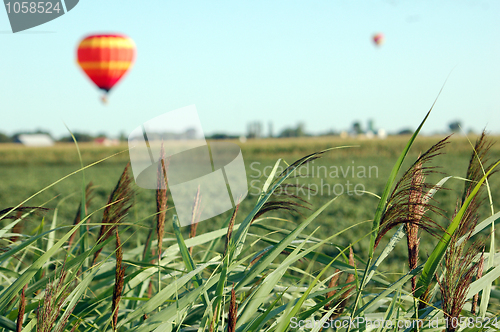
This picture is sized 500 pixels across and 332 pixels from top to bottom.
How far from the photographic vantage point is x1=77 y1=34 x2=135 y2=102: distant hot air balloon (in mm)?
18891

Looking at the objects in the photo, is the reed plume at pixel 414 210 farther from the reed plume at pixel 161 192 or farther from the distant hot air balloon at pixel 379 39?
the distant hot air balloon at pixel 379 39

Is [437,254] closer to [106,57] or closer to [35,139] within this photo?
[106,57]

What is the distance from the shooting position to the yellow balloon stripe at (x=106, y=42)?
18.8m

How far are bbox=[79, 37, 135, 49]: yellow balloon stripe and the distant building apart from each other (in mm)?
67627

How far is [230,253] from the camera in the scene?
85 centimetres

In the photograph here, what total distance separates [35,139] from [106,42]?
71.4 m

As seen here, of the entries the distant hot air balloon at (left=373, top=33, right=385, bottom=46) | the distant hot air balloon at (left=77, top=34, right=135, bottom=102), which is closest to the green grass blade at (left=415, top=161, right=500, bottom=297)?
the distant hot air balloon at (left=77, top=34, right=135, bottom=102)

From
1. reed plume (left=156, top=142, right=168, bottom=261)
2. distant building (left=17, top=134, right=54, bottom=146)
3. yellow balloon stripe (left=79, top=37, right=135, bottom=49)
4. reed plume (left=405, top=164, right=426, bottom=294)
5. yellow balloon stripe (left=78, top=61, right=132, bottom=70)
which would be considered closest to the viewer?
reed plume (left=405, top=164, right=426, bottom=294)

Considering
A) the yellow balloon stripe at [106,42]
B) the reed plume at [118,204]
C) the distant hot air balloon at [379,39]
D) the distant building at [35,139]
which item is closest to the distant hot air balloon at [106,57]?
the yellow balloon stripe at [106,42]

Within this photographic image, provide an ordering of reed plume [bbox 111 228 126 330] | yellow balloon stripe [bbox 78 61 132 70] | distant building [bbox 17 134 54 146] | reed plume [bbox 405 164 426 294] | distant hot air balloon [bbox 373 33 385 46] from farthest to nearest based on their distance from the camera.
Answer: distant building [bbox 17 134 54 146]
distant hot air balloon [bbox 373 33 385 46]
yellow balloon stripe [bbox 78 61 132 70]
reed plume [bbox 405 164 426 294]
reed plume [bbox 111 228 126 330]

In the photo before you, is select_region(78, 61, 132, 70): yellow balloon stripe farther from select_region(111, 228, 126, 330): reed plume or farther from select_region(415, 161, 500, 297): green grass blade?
select_region(415, 161, 500, 297): green grass blade

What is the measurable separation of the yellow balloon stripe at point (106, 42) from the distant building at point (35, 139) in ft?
222

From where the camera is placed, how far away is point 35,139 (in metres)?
78.6

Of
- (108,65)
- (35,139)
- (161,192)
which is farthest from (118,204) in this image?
(35,139)
